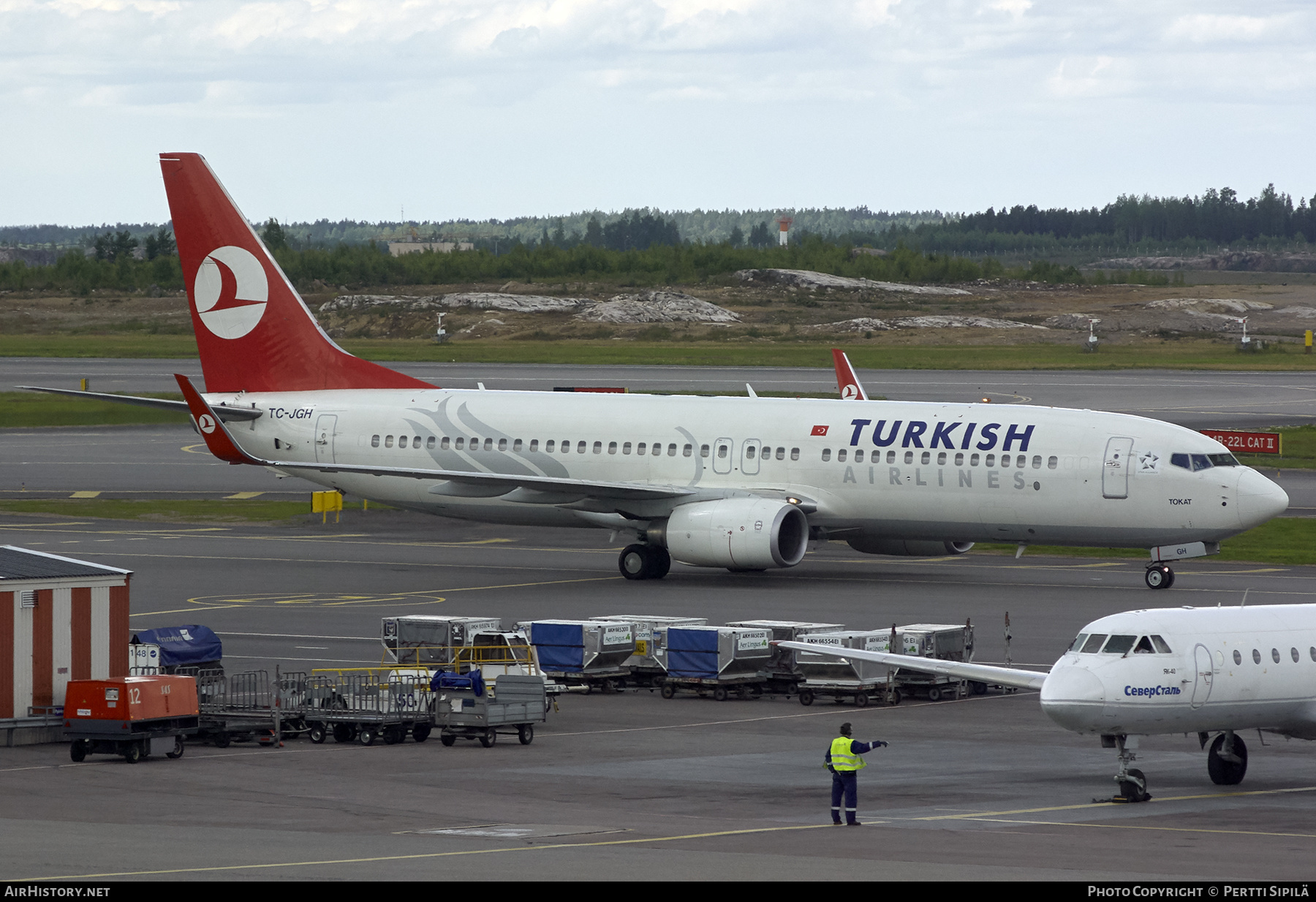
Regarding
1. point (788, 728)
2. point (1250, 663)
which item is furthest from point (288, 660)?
point (1250, 663)

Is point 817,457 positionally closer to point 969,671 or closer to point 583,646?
point 583,646

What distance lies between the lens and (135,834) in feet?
77.0

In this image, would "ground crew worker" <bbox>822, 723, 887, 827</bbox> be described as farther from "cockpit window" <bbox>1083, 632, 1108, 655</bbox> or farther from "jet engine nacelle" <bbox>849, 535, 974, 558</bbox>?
"jet engine nacelle" <bbox>849, 535, 974, 558</bbox>

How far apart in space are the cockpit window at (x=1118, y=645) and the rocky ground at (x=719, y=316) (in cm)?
13441

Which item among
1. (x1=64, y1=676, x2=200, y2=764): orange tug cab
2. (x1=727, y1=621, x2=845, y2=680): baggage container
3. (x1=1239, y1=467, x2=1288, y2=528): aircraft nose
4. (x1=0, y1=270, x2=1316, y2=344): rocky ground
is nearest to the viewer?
(x1=64, y1=676, x2=200, y2=764): orange tug cab

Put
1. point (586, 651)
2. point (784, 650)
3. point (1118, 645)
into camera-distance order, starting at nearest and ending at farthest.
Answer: point (1118, 645) → point (784, 650) → point (586, 651)

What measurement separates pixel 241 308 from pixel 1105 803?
123 ft

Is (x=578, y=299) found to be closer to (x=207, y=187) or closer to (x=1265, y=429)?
(x=1265, y=429)

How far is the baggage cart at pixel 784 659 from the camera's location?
37562 mm

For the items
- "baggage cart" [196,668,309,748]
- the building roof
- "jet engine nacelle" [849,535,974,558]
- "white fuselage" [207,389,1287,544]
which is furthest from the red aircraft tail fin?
"baggage cart" [196,668,309,748]

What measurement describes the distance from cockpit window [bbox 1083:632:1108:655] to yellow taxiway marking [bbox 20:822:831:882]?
4.77 metres

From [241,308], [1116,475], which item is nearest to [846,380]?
[1116,475]

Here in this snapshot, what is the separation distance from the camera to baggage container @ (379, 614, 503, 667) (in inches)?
1443

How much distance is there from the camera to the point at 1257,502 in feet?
155
